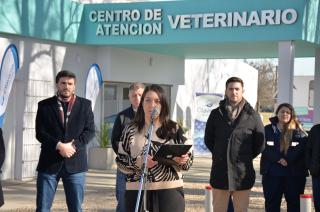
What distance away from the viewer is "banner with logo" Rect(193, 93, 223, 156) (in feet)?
58.3

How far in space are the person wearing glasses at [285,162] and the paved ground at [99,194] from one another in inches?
84.9

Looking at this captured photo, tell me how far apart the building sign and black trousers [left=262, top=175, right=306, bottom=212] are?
521 cm

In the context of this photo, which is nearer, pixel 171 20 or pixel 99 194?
pixel 99 194

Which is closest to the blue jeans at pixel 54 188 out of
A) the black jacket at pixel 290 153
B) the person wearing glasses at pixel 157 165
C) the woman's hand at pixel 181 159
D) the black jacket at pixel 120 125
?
the black jacket at pixel 120 125

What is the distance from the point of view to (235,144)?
6172 millimetres

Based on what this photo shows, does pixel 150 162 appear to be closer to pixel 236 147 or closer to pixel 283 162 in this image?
pixel 236 147

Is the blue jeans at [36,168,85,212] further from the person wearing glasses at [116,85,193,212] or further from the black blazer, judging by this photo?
the person wearing glasses at [116,85,193,212]

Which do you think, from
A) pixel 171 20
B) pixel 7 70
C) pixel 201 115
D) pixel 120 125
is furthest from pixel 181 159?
pixel 201 115

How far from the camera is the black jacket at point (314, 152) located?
21.9 feet

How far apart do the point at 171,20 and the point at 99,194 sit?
14.6 ft

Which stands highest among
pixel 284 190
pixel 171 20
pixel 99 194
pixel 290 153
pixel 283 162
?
pixel 171 20

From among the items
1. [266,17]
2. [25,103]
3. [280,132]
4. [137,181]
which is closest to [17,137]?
[25,103]

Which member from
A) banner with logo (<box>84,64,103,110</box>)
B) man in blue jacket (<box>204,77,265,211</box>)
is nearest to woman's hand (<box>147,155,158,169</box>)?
man in blue jacket (<box>204,77,265,211</box>)

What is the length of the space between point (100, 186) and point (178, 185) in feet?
22.7
